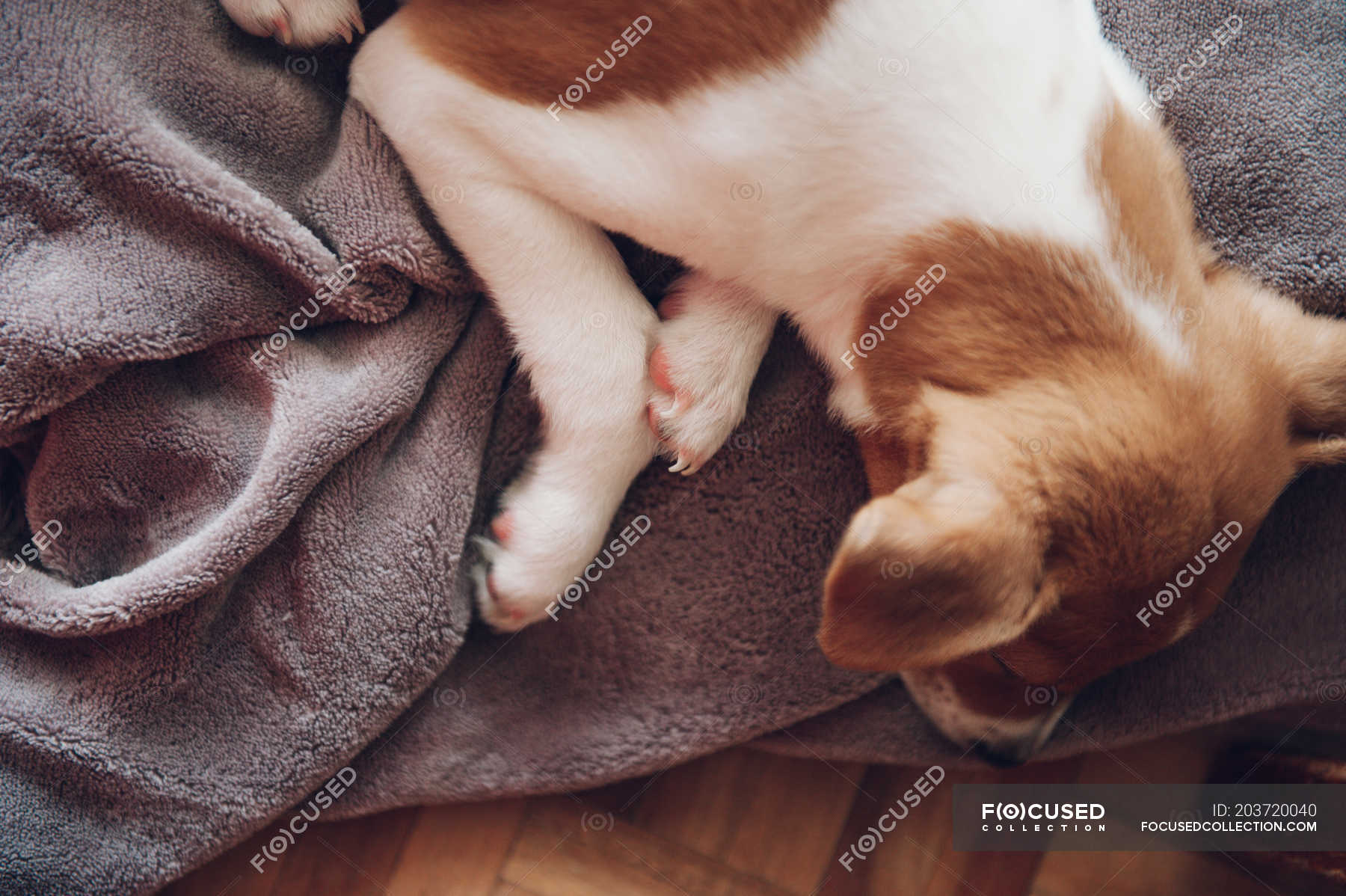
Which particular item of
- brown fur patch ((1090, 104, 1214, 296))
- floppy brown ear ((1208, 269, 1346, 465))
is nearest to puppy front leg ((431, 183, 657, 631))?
brown fur patch ((1090, 104, 1214, 296))

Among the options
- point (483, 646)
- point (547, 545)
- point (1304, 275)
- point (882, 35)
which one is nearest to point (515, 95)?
point (882, 35)

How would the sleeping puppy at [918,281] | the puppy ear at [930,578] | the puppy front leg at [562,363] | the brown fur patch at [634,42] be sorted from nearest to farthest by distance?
1. the puppy ear at [930,578]
2. the sleeping puppy at [918,281]
3. the brown fur patch at [634,42]
4. the puppy front leg at [562,363]

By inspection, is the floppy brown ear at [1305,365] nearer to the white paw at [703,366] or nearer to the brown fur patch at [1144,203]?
the brown fur patch at [1144,203]

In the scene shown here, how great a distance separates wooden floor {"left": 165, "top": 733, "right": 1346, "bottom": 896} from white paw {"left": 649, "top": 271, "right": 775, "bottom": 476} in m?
0.70

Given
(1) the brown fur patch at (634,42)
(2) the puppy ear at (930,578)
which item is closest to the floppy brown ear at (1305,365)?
(2) the puppy ear at (930,578)

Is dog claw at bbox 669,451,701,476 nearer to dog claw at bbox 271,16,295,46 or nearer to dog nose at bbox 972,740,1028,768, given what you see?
dog nose at bbox 972,740,1028,768

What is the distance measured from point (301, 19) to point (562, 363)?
732 mm

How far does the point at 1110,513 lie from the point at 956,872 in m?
0.98

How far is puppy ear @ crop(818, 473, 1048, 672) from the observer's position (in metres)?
1.07

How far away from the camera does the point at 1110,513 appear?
1.20 meters

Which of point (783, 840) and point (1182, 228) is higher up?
point (1182, 228)

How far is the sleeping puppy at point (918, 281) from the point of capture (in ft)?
3.90

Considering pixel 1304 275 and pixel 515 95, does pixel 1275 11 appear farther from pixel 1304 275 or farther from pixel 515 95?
pixel 515 95

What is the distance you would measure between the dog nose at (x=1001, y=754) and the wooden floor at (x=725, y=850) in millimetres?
253
